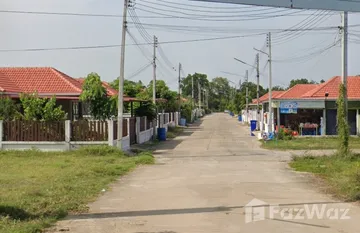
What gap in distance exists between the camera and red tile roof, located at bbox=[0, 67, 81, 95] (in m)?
29.8

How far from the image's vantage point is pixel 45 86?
3102cm

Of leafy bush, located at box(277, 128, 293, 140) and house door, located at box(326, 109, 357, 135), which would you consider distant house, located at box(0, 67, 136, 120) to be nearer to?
leafy bush, located at box(277, 128, 293, 140)

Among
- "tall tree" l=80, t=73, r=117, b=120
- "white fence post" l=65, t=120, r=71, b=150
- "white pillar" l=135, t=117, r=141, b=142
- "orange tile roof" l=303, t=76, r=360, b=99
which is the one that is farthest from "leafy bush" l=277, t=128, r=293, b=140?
"white fence post" l=65, t=120, r=71, b=150

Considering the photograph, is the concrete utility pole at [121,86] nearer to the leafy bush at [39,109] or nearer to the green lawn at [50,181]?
the green lawn at [50,181]

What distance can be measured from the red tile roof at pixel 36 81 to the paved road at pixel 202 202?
13.7 metres

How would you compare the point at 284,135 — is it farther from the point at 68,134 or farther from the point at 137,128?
the point at 68,134

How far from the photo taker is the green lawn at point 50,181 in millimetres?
8859

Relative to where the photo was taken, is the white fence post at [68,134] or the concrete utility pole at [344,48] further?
the white fence post at [68,134]

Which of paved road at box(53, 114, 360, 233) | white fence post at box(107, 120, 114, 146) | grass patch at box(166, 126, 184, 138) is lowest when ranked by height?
paved road at box(53, 114, 360, 233)

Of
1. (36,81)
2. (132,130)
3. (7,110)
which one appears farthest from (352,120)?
(7,110)

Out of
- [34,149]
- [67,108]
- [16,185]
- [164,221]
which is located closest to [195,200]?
[164,221]

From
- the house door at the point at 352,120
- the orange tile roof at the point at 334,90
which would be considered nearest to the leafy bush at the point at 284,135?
the orange tile roof at the point at 334,90

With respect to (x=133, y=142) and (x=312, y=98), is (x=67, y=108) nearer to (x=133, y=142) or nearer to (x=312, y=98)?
(x=133, y=142)

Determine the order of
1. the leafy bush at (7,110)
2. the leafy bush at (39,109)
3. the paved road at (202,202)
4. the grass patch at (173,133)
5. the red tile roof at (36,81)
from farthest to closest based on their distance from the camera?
1. the grass patch at (173,133)
2. the red tile roof at (36,81)
3. the leafy bush at (7,110)
4. the leafy bush at (39,109)
5. the paved road at (202,202)
